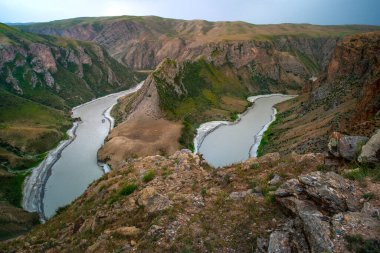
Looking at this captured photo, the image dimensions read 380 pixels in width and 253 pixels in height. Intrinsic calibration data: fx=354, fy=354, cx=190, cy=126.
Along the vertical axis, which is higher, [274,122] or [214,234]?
[214,234]

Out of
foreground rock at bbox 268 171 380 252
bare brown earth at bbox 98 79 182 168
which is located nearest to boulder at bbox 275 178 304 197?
foreground rock at bbox 268 171 380 252

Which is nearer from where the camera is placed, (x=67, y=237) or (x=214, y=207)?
(x=214, y=207)

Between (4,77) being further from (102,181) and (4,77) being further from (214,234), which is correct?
(214,234)

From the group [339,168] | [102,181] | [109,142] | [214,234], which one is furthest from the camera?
[109,142]

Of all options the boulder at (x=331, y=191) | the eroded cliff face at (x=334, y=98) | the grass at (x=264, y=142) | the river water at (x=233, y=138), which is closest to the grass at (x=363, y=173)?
the boulder at (x=331, y=191)

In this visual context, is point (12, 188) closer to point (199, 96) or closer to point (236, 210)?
point (236, 210)

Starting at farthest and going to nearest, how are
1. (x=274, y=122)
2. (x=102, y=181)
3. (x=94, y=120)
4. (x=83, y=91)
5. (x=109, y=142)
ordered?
(x=83, y=91) < (x=94, y=120) < (x=274, y=122) < (x=109, y=142) < (x=102, y=181)

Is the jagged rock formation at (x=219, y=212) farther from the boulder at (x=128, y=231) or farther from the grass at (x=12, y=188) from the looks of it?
the grass at (x=12, y=188)

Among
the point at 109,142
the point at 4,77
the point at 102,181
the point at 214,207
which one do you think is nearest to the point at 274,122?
the point at 109,142
